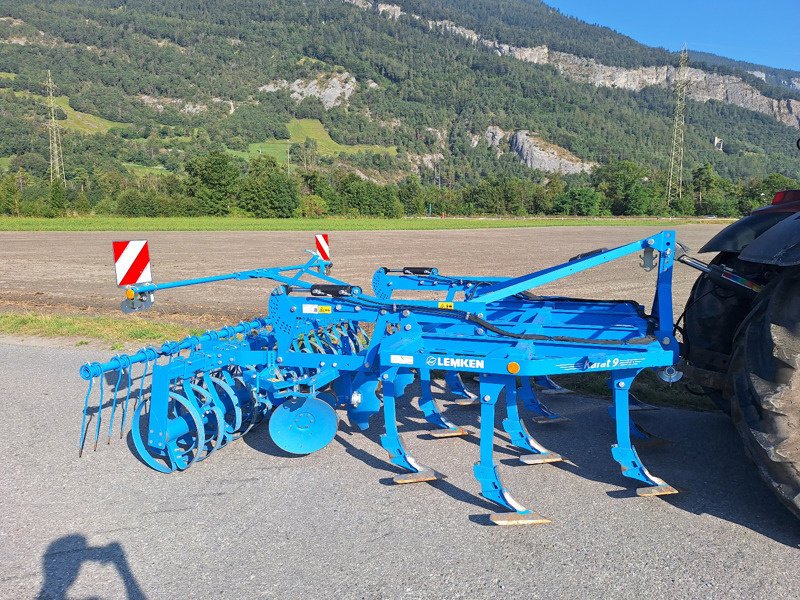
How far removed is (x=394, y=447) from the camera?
4277 mm

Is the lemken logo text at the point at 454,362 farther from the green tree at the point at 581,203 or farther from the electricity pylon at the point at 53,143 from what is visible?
the green tree at the point at 581,203

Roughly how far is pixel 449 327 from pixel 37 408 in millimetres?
3813

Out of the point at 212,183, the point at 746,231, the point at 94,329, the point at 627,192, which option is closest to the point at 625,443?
the point at 746,231

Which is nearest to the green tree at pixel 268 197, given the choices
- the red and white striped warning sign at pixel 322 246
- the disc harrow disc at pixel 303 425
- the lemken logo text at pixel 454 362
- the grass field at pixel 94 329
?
the grass field at pixel 94 329

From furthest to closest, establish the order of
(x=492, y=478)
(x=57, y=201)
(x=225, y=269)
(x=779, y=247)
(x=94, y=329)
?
(x=57, y=201) → (x=225, y=269) → (x=94, y=329) → (x=492, y=478) → (x=779, y=247)

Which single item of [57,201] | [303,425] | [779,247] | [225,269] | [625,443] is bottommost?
[225,269]

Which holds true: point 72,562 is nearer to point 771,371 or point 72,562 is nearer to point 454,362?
point 454,362

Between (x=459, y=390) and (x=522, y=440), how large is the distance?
1394 mm

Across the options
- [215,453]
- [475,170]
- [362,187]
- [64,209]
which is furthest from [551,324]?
[475,170]

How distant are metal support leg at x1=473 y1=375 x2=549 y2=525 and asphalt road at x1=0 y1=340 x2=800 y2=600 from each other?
0.27 ft

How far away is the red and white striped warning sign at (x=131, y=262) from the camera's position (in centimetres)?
612

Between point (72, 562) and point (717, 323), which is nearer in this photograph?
point (72, 562)

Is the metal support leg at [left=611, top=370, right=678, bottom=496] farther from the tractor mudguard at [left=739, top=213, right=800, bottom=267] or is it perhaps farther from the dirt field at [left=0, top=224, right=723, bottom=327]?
the dirt field at [left=0, top=224, right=723, bottom=327]

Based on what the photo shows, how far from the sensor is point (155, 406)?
440cm
